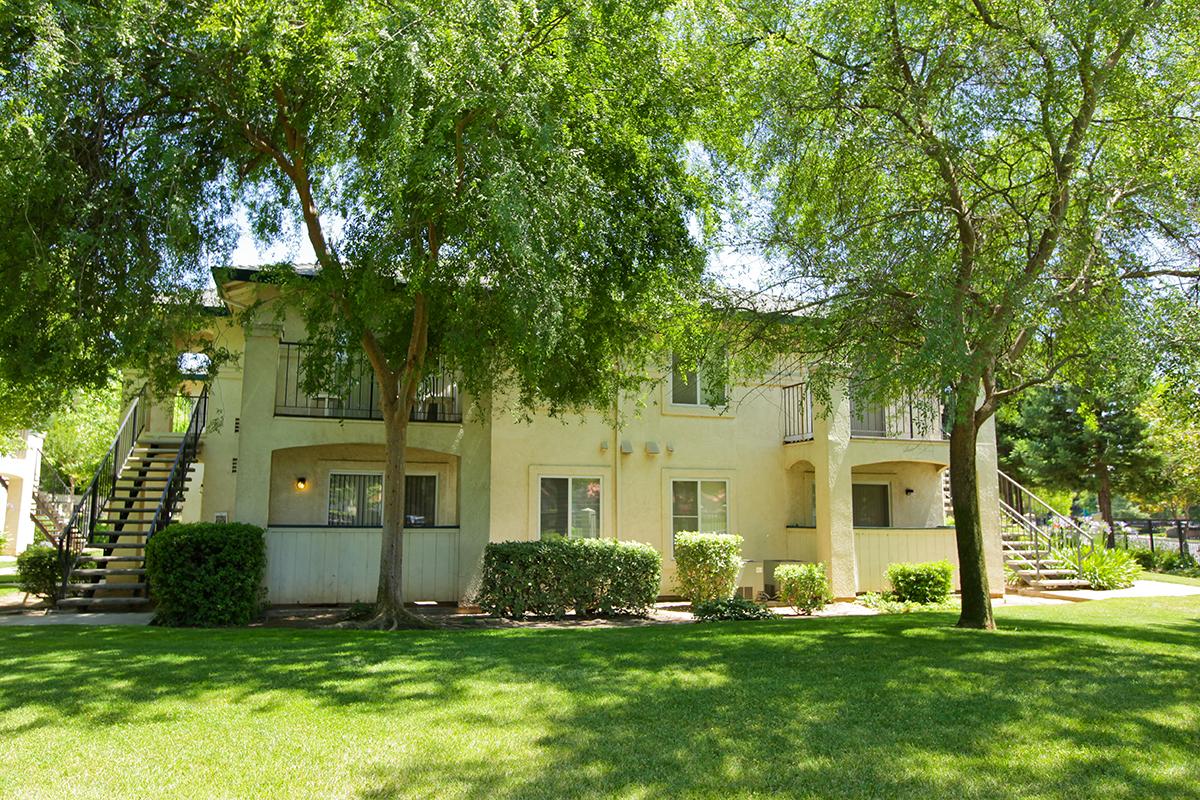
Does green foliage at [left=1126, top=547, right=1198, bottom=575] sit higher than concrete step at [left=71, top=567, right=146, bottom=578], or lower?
lower

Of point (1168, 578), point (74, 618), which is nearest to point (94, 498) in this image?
point (74, 618)

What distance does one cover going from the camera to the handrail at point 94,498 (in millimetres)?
14297

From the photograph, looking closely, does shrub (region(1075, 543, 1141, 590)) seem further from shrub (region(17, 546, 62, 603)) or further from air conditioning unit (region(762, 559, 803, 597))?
shrub (region(17, 546, 62, 603))

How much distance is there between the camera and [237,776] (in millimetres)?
5340

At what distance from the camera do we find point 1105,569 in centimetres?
1939

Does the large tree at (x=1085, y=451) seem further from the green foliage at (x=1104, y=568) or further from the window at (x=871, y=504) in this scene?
the window at (x=871, y=504)

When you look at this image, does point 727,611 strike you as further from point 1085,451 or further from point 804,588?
point 1085,451

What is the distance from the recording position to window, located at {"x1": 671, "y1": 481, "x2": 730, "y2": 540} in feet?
58.0

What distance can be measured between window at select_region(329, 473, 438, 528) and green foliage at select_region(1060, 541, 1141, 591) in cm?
1416

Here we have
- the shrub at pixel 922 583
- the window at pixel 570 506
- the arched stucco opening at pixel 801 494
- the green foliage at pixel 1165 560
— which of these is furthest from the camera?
the green foliage at pixel 1165 560

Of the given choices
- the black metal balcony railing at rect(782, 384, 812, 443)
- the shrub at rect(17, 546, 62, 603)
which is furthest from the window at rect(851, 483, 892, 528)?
the shrub at rect(17, 546, 62, 603)

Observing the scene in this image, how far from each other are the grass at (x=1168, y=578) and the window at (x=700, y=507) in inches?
505

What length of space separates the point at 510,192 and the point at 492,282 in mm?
1486

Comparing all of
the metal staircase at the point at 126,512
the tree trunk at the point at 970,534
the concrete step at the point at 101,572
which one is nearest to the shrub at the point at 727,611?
the tree trunk at the point at 970,534
